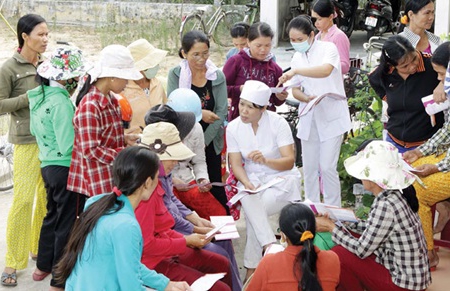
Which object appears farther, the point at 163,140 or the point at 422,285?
the point at 163,140

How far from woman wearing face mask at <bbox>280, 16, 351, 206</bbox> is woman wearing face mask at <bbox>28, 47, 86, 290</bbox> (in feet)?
5.43

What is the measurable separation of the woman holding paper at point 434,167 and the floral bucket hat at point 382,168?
74 cm

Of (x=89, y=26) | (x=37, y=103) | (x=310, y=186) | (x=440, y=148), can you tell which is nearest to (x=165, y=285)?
(x=37, y=103)

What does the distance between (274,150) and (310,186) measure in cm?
90

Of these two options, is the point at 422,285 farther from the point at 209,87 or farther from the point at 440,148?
the point at 209,87

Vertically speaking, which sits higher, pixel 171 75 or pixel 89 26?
pixel 171 75

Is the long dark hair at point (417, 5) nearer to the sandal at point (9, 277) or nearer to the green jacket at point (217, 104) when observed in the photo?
the green jacket at point (217, 104)

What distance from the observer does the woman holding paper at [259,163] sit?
5.18m

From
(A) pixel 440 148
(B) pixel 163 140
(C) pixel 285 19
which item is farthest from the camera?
(C) pixel 285 19

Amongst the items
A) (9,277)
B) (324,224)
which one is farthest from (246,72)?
(9,277)

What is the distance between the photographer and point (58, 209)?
4.96 m

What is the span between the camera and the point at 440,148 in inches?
200

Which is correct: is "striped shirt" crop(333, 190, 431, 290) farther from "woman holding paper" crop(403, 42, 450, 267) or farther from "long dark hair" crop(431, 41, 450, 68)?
"long dark hair" crop(431, 41, 450, 68)

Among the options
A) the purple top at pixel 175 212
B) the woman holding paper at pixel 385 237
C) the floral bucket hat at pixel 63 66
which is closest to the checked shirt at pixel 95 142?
the floral bucket hat at pixel 63 66
